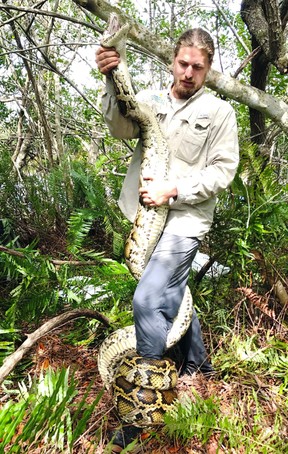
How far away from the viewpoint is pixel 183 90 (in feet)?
9.22

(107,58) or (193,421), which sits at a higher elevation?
(107,58)

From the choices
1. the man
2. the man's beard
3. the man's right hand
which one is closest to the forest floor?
the man

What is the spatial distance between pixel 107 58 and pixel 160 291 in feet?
5.16

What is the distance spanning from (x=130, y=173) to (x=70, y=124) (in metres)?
9.13

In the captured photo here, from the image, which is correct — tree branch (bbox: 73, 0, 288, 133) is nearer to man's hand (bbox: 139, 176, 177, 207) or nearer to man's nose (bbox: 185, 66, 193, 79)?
man's nose (bbox: 185, 66, 193, 79)

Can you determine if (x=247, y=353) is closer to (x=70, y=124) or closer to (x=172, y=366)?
(x=172, y=366)

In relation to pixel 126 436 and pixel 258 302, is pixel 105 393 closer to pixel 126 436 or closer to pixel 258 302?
pixel 126 436

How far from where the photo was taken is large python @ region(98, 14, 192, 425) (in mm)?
2473

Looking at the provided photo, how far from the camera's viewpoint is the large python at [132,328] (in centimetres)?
247

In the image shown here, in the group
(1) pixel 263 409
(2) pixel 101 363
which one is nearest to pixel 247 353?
(1) pixel 263 409

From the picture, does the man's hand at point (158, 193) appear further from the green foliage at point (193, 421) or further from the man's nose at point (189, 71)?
the green foliage at point (193, 421)

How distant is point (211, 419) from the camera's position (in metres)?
2.21

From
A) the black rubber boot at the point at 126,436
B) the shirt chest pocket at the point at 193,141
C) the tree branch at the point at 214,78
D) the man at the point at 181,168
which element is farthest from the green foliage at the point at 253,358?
the tree branch at the point at 214,78

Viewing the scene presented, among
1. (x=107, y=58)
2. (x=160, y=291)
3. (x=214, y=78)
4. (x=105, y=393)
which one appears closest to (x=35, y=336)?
(x=160, y=291)
